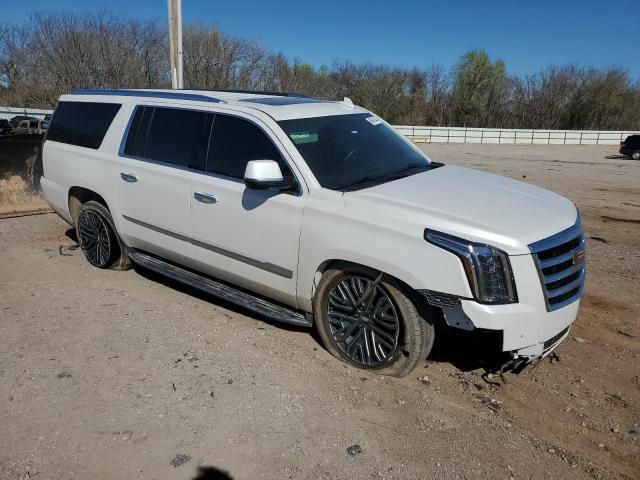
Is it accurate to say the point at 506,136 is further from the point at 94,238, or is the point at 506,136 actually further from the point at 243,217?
the point at 243,217

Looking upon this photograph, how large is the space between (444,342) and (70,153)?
430cm

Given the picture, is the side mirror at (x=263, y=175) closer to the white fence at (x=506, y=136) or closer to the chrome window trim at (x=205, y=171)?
the chrome window trim at (x=205, y=171)

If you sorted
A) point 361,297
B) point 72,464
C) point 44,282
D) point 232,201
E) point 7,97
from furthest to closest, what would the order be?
point 7,97 → point 44,282 → point 232,201 → point 361,297 → point 72,464

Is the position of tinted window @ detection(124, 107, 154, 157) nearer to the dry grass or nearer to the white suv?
the white suv

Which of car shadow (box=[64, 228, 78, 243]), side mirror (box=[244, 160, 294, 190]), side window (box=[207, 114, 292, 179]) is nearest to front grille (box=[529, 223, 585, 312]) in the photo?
side mirror (box=[244, 160, 294, 190])

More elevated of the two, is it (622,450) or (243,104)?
(243,104)

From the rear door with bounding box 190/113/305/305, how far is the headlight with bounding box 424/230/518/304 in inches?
48.6

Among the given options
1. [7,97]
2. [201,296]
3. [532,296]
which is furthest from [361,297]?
[7,97]

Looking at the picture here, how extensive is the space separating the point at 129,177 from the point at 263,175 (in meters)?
1.92

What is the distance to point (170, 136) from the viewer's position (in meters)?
4.91

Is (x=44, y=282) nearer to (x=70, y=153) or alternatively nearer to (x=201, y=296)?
(x=70, y=153)

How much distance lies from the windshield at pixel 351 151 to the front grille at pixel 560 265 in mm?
1278

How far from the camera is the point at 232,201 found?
4.28 metres

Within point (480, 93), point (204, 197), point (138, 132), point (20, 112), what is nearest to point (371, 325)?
point (204, 197)
